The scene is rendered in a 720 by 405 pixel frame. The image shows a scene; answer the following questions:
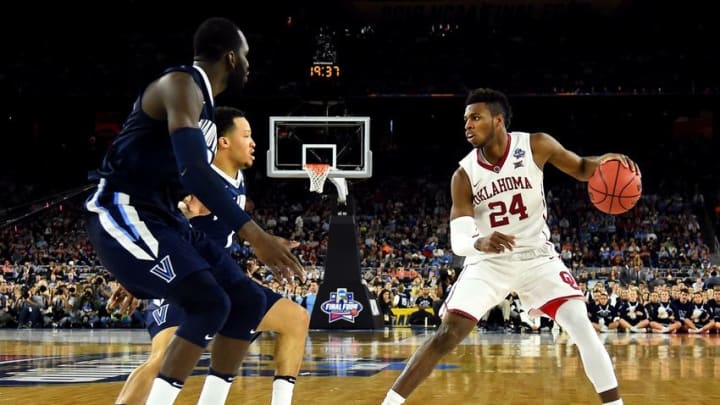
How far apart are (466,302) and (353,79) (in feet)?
75.6

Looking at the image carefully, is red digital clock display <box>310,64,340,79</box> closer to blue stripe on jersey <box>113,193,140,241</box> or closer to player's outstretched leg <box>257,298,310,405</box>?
player's outstretched leg <box>257,298,310,405</box>

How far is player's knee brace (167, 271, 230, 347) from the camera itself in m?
3.41

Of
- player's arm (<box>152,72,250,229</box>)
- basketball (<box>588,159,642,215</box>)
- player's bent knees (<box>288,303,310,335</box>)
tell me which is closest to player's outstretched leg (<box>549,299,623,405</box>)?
basketball (<box>588,159,642,215</box>)

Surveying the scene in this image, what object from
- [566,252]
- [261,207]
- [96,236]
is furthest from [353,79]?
[96,236]

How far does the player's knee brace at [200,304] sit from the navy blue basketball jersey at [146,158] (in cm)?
39

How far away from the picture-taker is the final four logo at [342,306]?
57.5 feet

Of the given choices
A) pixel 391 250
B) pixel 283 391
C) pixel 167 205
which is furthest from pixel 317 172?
pixel 167 205

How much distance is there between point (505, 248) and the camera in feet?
16.0

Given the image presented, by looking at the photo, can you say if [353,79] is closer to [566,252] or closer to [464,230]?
[566,252]

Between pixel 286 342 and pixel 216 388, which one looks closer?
pixel 216 388

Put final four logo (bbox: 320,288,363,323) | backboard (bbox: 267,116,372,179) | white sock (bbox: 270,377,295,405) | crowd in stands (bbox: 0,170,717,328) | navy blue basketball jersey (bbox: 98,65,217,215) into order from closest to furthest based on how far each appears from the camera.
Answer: navy blue basketball jersey (bbox: 98,65,217,215) → white sock (bbox: 270,377,295,405) → final four logo (bbox: 320,288,363,323) → backboard (bbox: 267,116,372,179) → crowd in stands (bbox: 0,170,717,328)

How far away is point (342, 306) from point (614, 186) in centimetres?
1248

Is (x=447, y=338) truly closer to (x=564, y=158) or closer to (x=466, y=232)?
(x=466, y=232)

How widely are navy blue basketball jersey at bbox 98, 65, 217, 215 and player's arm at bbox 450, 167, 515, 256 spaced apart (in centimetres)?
180
